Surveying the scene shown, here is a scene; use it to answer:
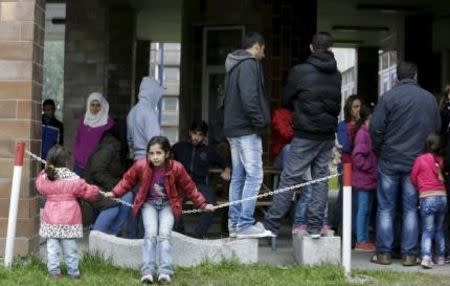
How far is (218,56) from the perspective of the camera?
14.7 metres

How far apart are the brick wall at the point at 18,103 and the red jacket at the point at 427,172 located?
3.80 meters

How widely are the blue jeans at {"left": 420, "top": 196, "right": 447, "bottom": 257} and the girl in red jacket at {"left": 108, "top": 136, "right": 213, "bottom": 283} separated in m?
2.25

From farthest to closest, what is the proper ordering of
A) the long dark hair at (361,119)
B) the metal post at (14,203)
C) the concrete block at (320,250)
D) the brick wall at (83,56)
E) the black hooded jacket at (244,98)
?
the brick wall at (83,56), the long dark hair at (361,119), the concrete block at (320,250), the black hooded jacket at (244,98), the metal post at (14,203)

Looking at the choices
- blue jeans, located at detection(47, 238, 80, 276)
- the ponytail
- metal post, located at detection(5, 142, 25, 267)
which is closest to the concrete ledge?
blue jeans, located at detection(47, 238, 80, 276)

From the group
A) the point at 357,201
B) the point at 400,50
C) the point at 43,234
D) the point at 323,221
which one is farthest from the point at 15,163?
the point at 400,50

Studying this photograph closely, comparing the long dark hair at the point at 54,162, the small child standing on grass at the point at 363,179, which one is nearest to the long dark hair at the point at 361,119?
Result: the small child standing on grass at the point at 363,179

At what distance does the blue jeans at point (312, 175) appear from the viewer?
25.1 feet

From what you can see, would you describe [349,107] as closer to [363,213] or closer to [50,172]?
[363,213]

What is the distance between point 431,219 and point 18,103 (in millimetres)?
4237

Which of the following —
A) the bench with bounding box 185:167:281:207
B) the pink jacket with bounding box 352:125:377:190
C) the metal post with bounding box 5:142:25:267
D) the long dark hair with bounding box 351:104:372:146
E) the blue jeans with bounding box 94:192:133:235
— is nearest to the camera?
the metal post with bounding box 5:142:25:267

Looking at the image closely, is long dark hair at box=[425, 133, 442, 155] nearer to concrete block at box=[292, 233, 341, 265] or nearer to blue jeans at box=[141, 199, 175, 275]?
concrete block at box=[292, 233, 341, 265]

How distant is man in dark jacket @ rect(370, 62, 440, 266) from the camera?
7973 millimetres

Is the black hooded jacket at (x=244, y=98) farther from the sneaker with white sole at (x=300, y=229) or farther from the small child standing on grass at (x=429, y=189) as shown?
the small child standing on grass at (x=429, y=189)

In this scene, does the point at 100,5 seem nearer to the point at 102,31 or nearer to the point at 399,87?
the point at 102,31
